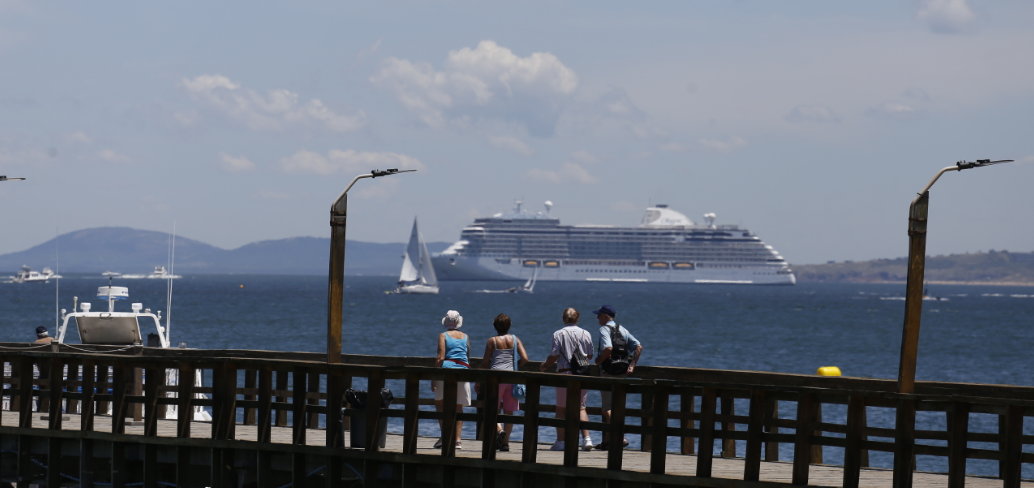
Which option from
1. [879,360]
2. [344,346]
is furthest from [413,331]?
[879,360]

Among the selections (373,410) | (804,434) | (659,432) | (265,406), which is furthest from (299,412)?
(804,434)

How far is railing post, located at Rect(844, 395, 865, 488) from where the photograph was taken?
974 centimetres

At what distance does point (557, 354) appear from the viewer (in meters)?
11.9

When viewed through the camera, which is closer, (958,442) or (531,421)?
(958,442)

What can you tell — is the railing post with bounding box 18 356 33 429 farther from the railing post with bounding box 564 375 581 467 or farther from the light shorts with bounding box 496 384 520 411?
the railing post with bounding box 564 375 581 467

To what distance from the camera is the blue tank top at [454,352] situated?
1178cm

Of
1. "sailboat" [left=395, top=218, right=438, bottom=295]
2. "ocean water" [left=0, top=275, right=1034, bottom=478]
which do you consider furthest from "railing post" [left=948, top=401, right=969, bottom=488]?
"sailboat" [left=395, top=218, right=438, bottom=295]

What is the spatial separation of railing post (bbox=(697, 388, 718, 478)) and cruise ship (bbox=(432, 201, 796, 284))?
179317 millimetres

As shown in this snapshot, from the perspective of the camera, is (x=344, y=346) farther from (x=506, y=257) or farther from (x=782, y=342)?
(x=506, y=257)

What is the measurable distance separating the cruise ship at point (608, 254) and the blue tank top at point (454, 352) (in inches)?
6996

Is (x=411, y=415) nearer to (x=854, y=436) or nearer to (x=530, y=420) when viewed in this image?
(x=530, y=420)

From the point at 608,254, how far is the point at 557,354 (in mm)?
184115

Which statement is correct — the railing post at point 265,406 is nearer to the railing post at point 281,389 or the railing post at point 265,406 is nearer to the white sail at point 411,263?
the railing post at point 281,389

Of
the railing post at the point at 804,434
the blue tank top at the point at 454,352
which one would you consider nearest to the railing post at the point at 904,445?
the railing post at the point at 804,434
